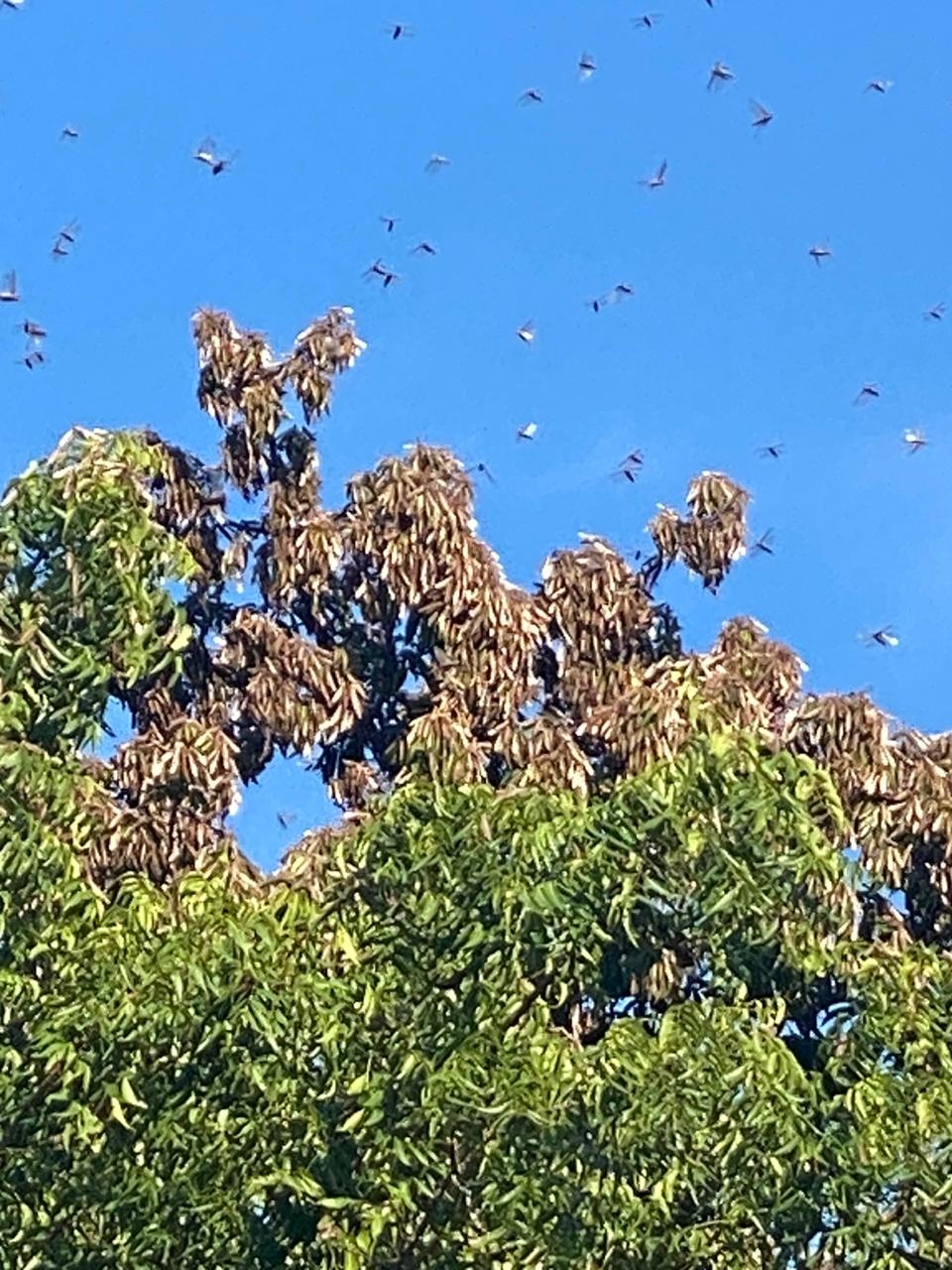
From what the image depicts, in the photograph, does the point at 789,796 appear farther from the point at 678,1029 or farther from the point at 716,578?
the point at 716,578

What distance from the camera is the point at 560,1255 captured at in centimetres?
894

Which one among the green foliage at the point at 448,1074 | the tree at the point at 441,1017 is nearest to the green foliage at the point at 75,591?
the tree at the point at 441,1017

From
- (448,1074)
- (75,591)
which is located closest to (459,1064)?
(448,1074)

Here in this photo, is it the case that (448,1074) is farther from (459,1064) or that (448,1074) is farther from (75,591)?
(75,591)

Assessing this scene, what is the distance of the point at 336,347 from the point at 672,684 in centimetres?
249

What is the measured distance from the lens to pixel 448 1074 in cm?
894

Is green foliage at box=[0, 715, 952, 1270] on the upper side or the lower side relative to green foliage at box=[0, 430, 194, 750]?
lower

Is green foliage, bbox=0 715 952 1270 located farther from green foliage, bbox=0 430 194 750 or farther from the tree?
green foliage, bbox=0 430 194 750

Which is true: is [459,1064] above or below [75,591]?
below

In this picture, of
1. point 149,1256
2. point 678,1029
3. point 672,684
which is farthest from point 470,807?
point 672,684

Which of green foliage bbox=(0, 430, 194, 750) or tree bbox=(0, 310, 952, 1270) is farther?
green foliage bbox=(0, 430, 194, 750)

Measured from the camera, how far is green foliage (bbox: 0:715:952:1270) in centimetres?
901

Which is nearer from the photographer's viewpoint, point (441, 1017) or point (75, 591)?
point (441, 1017)

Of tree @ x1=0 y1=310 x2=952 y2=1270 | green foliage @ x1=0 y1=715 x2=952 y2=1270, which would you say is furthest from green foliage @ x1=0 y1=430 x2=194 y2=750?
green foliage @ x1=0 y1=715 x2=952 y2=1270
